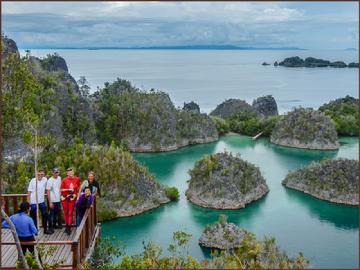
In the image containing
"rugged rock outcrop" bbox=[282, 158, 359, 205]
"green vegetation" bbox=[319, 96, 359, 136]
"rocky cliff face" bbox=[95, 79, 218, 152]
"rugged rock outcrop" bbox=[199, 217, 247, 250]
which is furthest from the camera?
"green vegetation" bbox=[319, 96, 359, 136]

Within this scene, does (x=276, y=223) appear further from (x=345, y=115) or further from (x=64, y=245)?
(x=345, y=115)

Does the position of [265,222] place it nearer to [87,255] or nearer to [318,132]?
[87,255]

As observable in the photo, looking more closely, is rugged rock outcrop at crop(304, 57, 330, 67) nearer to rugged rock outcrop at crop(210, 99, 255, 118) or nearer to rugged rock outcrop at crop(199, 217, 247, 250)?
rugged rock outcrop at crop(210, 99, 255, 118)

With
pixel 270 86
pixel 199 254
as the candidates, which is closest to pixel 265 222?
pixel 199 254

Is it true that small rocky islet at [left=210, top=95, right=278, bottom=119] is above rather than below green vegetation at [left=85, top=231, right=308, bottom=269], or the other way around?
below

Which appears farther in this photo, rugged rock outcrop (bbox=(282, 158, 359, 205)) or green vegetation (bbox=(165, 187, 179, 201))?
green vegetation (bbox=(165, 187, 179, 201))

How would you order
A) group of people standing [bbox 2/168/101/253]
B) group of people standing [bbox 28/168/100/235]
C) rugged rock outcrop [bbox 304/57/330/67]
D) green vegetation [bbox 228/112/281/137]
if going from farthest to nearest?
1. rugged rock outcrop [bbox 304/57/330/67]
2. green vegetation [bbox 228/112/281/137]
3. group of people standing [bbox 28/168/100/235]
4. group of people standing [bbox 2/168/101/253]

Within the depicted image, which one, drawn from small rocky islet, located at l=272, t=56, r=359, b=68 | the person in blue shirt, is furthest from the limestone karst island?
small rocky islet, located at l=272, t=56, r=359, b=68

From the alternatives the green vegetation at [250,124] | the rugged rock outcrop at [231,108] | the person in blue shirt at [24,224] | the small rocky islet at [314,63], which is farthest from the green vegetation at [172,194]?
the small rocky islet at [314,63]
